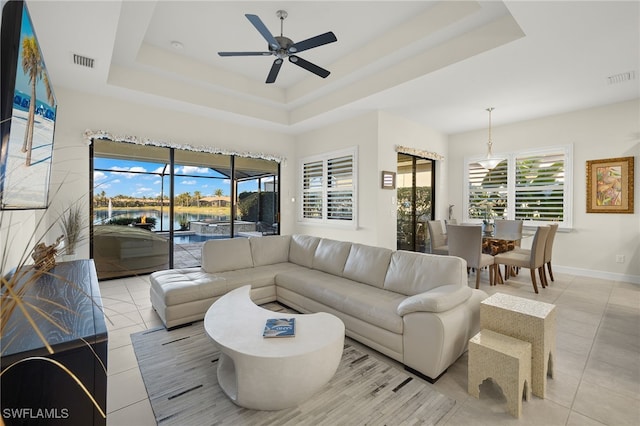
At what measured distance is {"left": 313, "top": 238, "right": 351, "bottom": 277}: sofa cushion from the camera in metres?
3.46

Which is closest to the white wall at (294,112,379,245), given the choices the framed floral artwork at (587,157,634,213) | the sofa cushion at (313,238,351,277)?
the sofa cushion at (313,238,351,277)

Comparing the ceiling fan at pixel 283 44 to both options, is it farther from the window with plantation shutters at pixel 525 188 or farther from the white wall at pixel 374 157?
the window with plantation shutters at pixel 525 188

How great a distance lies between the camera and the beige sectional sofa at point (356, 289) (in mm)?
2109

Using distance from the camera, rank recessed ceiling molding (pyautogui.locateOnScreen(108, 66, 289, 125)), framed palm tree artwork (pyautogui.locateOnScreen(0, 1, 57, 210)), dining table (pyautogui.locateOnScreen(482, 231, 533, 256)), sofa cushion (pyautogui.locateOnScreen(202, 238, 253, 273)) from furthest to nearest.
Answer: dining table (pyautogui.locateOnScreen(482, 231, 533, 256)), recessed ceiling molding (pyautogui.locateOnScreen(108, 66, 289, 125)), sofa cushion (pyautogui.locateOnScreen(202, 238, 253, 273)), framed palm tree artwork (pyautogui.locateOnScreen(0, 1, 57, 210))

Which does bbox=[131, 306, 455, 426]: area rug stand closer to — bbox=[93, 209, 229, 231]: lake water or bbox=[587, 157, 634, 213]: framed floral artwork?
bbox=[93, 209, 229, 231]: lake water

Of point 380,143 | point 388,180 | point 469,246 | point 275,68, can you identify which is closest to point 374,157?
point 380,143

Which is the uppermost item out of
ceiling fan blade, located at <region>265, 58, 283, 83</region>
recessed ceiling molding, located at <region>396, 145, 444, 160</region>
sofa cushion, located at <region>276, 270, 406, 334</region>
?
ceiling fan blade, located at <region>265, 58, 283, 83</region>

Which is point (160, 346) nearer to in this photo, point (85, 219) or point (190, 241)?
point (85, 219)

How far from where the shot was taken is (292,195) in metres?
6.65

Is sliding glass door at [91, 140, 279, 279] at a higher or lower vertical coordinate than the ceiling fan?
lower

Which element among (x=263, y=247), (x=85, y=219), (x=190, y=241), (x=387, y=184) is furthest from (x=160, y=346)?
(x=387, y=184)

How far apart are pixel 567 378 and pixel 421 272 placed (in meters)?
1.25

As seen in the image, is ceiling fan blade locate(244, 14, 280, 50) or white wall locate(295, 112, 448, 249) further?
white wall locate(295, 112, 448, 249)

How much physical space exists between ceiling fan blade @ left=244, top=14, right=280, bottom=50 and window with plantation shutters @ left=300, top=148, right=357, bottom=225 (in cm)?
271
